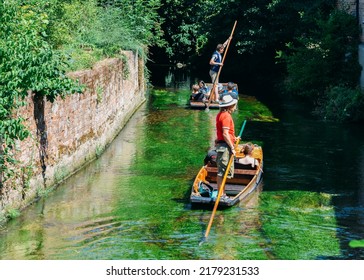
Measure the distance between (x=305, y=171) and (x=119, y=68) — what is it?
23.6ft

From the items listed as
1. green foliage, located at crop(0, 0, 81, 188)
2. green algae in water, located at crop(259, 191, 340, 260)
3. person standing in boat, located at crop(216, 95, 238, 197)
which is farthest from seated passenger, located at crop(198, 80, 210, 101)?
green foliage, located at crop(0, 0, 81, 188)

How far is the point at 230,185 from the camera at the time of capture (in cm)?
1464

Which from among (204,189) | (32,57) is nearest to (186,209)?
(204,189)

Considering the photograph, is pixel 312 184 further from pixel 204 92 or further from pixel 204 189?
pixel 204 92

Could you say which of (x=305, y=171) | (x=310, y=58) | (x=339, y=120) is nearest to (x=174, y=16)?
(x=310, y=58)

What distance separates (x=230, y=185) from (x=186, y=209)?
151 centimetres

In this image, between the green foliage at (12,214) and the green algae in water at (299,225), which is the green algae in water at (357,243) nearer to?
the green algae in water at (299,225)

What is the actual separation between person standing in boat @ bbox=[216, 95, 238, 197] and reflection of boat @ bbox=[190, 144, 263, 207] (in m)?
0.26

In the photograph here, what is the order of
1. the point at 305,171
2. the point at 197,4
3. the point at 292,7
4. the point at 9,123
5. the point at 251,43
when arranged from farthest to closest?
the point at 197,4 → the point at 251,43 → the point at 292,7 → the point at 305,171 → the point at 9,123

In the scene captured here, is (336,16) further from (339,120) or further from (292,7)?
(292,7)

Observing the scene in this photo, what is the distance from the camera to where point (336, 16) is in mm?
24688

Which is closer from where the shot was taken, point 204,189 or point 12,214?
point 12,214

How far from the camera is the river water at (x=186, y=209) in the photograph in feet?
37.0

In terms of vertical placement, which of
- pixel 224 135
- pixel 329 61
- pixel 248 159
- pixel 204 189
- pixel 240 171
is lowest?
pixel 204 189
